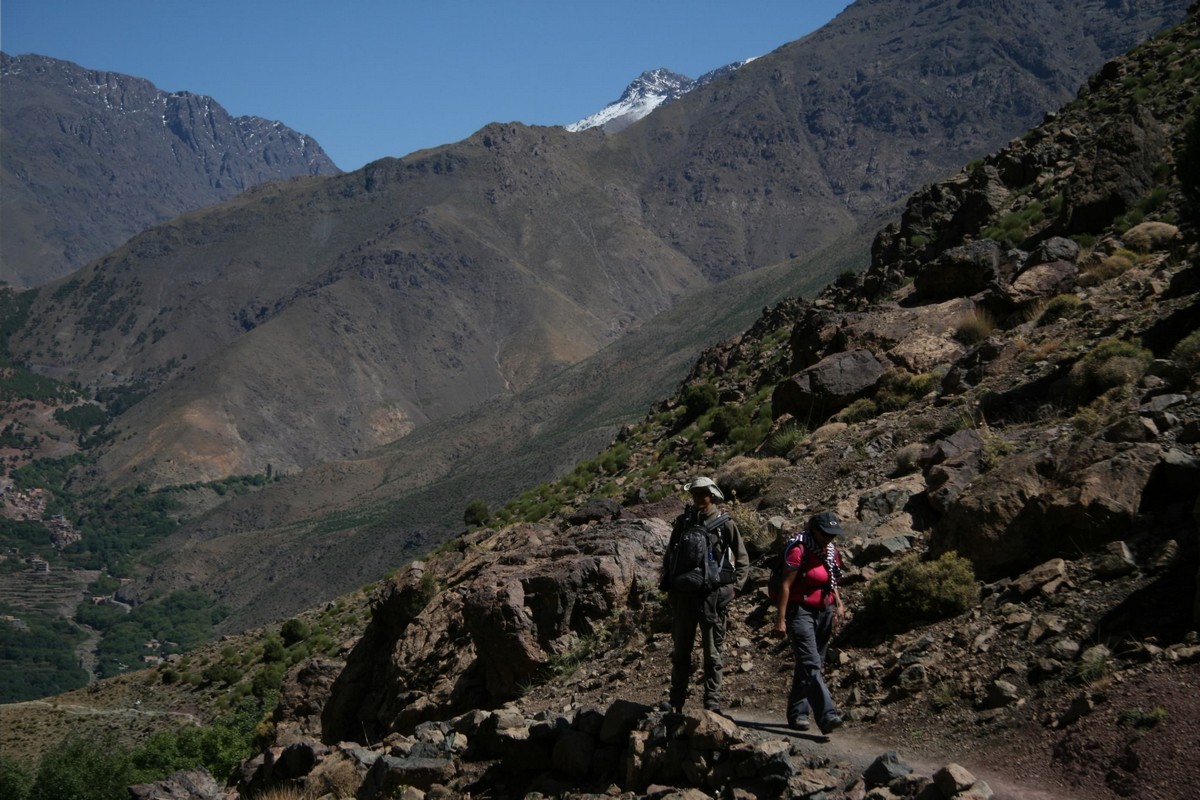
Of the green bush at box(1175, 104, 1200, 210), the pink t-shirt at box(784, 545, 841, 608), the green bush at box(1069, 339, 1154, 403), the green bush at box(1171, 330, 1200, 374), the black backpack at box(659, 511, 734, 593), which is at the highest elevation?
the green bush at box(1175, 104, 1200, 210)

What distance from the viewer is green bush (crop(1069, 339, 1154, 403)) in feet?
47.8

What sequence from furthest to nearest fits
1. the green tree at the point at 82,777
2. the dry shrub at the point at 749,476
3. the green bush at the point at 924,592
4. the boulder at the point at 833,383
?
the green tree at the point at 82,777 → the boulder at the point at 833,383 → the dry shrub at the point at 749,476 → the green bush at the point at 924,592

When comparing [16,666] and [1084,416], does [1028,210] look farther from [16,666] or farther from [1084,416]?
[16,666]

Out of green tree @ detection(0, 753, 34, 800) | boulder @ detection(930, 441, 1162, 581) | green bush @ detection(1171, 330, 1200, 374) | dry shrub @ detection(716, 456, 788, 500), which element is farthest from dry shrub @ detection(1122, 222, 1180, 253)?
green tree @ detection(0, 753, 34, 800)

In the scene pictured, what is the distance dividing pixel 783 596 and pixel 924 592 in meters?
1.66

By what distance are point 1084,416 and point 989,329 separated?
1002 centimetres

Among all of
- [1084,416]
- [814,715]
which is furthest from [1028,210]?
[814,715]

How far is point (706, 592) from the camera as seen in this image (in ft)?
34.6

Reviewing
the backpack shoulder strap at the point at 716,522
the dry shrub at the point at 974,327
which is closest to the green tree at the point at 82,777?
the dry shrub at the point at 974,327

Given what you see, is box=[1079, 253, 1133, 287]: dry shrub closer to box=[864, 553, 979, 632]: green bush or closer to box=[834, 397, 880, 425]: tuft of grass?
box=[834, 397, 880, 425]: tuft of grass

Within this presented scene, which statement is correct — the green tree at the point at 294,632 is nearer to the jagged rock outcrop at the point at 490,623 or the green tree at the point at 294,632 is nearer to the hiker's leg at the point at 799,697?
the jagged rock outcrop at the point at 490,623

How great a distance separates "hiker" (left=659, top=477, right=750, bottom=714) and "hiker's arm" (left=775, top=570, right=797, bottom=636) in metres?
0.41

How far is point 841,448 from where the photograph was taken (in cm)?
1948

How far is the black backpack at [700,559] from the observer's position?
34.5ft
